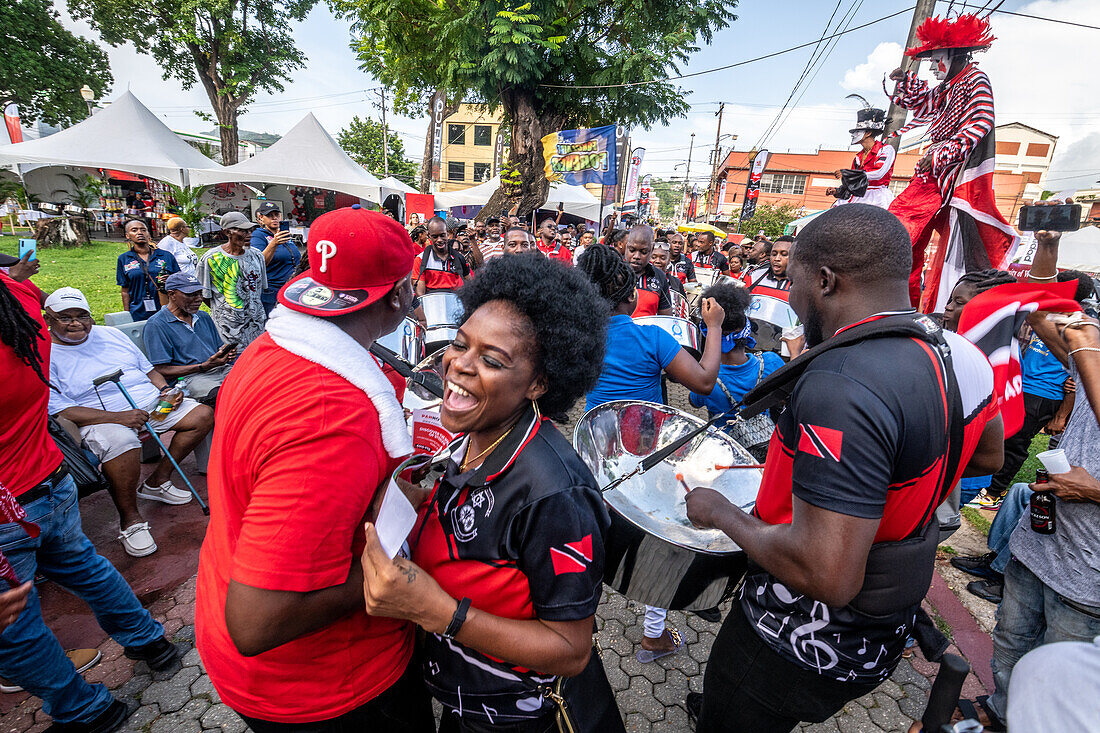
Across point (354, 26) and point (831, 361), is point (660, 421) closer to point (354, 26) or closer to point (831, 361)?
point (831, 361)

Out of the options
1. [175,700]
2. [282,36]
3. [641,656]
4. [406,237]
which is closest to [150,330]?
[175,700]

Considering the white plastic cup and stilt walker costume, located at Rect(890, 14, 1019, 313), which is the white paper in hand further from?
stilt walker costume, located at Rect(890, 14, 1019, 313)

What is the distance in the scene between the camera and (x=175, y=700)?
7.73ft

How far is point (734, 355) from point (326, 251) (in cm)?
302

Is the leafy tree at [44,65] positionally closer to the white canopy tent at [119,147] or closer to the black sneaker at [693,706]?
the white canopy tent at [119,147]

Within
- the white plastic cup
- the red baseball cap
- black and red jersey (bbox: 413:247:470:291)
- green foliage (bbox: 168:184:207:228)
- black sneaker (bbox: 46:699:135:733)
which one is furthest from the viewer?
green foliage (bbox: 168:184:207:228)

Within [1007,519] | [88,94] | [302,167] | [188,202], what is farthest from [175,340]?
[88,94]

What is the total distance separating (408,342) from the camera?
3428 millimetres

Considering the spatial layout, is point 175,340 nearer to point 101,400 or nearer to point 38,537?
point 101,400

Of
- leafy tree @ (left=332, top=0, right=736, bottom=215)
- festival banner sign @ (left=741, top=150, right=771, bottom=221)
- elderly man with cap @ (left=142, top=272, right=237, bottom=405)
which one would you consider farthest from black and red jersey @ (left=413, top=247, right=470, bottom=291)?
festival banner sign @ (left=741, top=150, right=771, bottom=221)

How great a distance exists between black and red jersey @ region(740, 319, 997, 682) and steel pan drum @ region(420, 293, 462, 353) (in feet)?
8.31

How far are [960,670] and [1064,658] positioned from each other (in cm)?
21

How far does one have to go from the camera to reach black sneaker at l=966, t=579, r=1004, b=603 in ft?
11.0

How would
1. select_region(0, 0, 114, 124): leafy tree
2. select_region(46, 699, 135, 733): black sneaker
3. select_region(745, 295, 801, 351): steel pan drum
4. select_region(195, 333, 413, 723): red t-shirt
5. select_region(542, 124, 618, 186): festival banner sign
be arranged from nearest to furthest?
1. select_region(195, 333, 413, 723): red t-shirt
2. select_region(46, 699, 135, 733): black sneaker
3. select_region(745, 295, 801, 351): steel pan drum
4. select_region(542, 124, 618, 186): festival banner sign
5. select_region(0, 0, 114, 124): leafy tree
